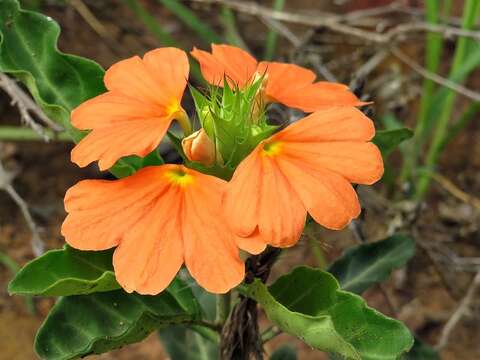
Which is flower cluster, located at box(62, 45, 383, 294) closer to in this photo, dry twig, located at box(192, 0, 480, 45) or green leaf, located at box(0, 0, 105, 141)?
green leaf, located at box(0, 0, 105, 141)

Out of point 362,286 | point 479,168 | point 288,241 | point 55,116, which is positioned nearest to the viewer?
point 288,241

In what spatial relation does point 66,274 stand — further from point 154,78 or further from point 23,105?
point 23,105

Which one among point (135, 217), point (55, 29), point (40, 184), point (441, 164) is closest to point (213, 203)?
point (135, 217)

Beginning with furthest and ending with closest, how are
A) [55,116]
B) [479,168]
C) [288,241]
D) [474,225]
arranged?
[479,168] → [474,225] → [55,116] → [288,241]

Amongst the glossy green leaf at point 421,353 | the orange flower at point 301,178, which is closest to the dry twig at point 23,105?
the orange flower at point 301,178

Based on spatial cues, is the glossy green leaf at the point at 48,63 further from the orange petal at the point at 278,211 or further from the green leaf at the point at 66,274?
the orange petal at the point at 278,211

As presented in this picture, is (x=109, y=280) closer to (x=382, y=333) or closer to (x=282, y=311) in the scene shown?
(x=282, y=311)

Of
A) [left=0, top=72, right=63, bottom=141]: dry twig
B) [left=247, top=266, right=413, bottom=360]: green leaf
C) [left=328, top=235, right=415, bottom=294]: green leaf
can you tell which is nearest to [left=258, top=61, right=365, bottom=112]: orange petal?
[left=247, top=266, right=413, bottom=360]: green leaf
